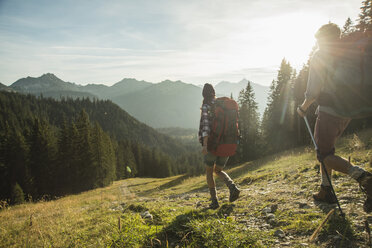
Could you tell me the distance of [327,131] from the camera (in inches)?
138

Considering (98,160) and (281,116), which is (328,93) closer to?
(281,116)

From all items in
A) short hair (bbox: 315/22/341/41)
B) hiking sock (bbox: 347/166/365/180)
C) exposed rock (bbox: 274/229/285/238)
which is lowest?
exposed rock (bbox: 274/229/285/238)

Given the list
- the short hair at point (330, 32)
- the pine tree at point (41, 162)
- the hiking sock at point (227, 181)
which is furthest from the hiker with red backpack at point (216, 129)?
the pine tree at point (41, 162)

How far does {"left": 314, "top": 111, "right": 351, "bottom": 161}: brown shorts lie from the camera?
348cm

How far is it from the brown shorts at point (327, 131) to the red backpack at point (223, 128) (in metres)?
1.87

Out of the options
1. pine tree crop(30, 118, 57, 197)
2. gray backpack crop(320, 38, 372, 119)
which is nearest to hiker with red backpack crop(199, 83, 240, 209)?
gray backpack crop(320, 38, 372, 119)

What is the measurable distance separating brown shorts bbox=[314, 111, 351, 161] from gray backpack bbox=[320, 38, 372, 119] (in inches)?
8.6

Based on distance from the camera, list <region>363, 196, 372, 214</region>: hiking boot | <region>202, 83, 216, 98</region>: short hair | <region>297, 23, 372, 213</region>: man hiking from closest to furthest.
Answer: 1. <region>363, 196, 372, 214</region>: hiking boot
2. <region>297, 23, 372, 213</region>: man hiking
3. <region>202, 83, 216, 98</region>: short hair

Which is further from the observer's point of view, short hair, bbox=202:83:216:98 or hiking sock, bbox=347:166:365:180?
short hair, bbox=202:83:216:98

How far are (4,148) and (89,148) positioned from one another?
66.1 feet

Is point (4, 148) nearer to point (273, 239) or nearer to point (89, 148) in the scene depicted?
point (89, 148)

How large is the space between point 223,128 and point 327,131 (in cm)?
213

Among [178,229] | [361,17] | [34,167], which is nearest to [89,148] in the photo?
[34,167]

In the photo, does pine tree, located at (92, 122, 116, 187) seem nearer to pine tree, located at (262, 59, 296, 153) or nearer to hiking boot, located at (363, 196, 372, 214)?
pine tree, located at (262, 59, 296, 153)
